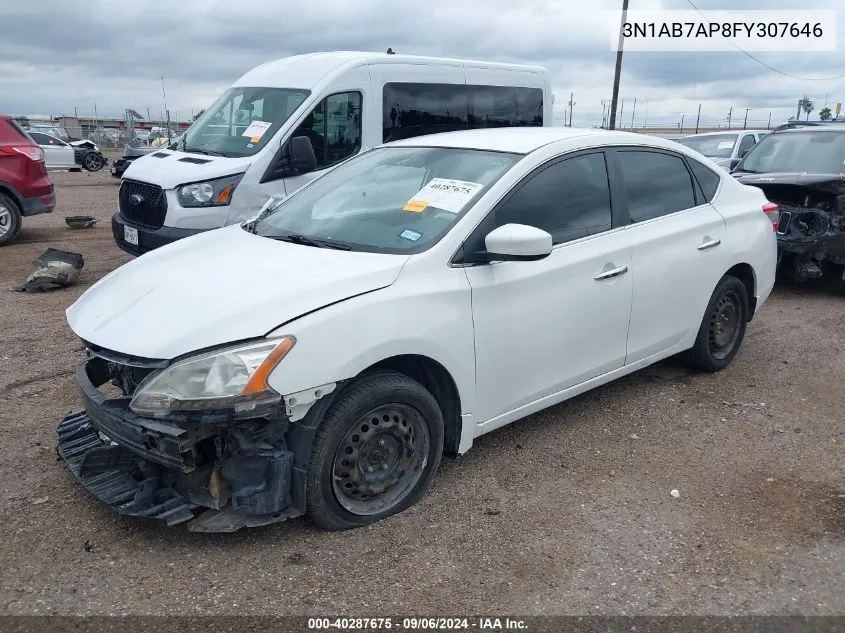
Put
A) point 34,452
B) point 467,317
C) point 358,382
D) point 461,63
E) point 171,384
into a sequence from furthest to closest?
1. point 461,63
2. point 34,452
3. point 467,317
4. point 358,382
5. point 171,384

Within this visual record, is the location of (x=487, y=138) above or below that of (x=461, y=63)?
below

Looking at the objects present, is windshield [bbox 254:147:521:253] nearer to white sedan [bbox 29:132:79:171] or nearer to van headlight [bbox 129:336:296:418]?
van headlight [bbox 129:336:296:418]

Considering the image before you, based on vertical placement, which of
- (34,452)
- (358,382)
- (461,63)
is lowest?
(34,452)

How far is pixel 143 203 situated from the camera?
7285mm

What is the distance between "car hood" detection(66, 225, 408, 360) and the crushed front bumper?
0.98 ft

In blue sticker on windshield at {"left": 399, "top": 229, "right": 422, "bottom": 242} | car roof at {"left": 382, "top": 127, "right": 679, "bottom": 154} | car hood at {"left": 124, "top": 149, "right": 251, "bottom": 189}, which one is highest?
car roof at {"left": 382, "top": 127, "right": 679, "bottom": 154}

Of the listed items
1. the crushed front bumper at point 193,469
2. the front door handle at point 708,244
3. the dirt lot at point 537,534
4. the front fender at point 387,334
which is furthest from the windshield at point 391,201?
the front door handle at point 708,244

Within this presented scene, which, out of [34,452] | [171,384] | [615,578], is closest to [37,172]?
[34,452]

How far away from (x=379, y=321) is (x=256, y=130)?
486cm

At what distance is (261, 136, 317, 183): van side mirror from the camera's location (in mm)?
7102

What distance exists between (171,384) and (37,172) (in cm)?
898

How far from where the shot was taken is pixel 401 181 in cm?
403

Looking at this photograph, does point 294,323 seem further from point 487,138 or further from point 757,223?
point 757,223

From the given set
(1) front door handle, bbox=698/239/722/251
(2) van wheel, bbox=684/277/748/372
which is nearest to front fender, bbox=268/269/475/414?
(1) front door handle, bbox=698/239/722/251
